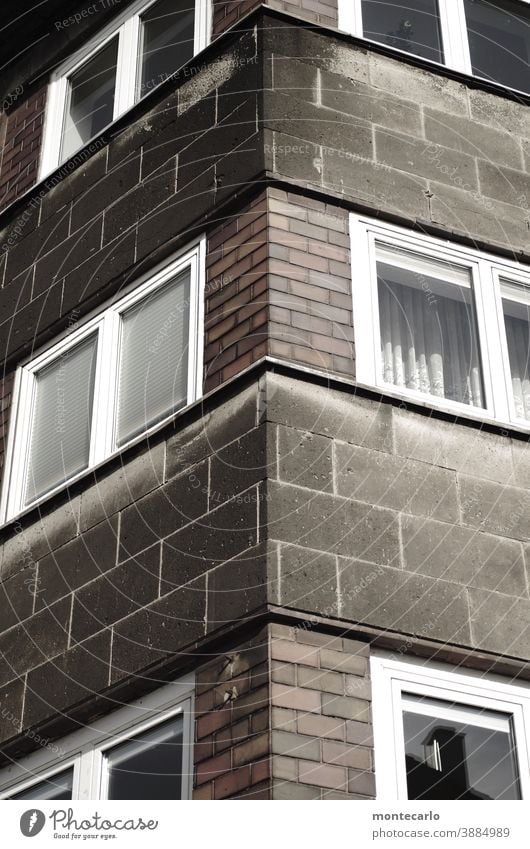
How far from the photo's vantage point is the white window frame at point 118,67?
Result: 31.5 ft

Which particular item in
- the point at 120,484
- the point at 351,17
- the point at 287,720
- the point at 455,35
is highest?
the point at 455,35

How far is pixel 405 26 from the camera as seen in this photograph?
30.9ft

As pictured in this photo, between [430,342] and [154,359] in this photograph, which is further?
[154,359]

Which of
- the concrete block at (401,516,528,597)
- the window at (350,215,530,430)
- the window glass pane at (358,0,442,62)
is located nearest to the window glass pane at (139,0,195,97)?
the window glass pane at (358,0,442,62)

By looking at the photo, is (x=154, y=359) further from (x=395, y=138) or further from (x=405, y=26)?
(x=405, y=26)

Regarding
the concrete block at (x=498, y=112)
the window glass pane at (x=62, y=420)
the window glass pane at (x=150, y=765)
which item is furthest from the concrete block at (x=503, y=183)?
the window glass pane at (x=150, y=765)

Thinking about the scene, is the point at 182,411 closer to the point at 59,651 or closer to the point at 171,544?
the point at 171,544

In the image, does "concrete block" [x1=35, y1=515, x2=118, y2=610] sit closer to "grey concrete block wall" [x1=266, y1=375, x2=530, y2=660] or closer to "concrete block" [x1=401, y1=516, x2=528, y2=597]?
"grey concrete block wall" [x1=266, y1=375, x2=530, y2=660]

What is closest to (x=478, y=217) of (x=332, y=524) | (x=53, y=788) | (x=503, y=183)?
(x=503, y=183)

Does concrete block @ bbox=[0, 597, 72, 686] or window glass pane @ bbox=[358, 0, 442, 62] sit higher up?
window glass pane @ bbox=[358, 0, 442, 62]

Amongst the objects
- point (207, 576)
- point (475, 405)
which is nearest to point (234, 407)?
point (207, 576)

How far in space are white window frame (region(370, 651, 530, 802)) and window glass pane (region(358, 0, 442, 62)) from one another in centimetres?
464

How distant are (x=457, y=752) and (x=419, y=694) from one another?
34cm

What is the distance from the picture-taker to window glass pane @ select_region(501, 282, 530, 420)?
820cm
